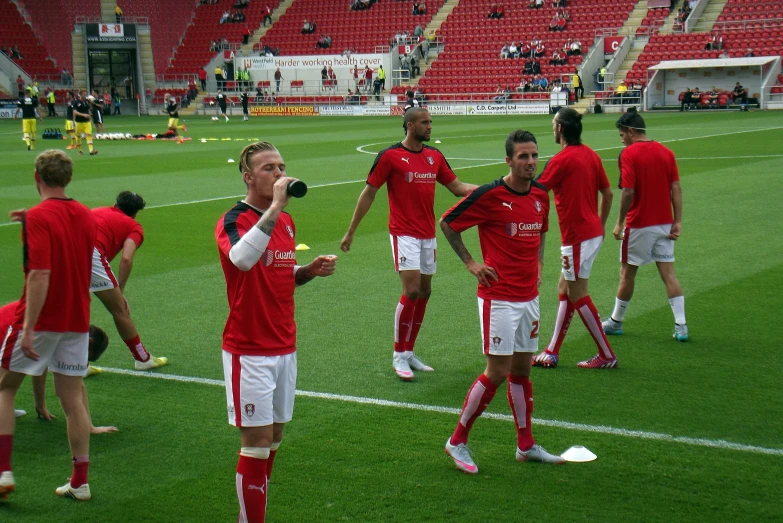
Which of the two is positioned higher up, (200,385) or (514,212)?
(514,212)

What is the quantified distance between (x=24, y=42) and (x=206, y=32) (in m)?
12.9

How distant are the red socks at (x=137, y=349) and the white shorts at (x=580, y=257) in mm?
3781

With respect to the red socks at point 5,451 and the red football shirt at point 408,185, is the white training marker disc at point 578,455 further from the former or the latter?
the red socks at point 5,451

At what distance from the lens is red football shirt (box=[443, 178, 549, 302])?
19.3 ft

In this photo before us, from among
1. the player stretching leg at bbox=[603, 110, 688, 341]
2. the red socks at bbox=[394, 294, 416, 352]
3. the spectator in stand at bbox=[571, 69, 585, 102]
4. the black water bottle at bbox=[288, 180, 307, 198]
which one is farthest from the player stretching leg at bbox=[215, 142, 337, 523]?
the spectator in stand at bbox=[571, 69, 585, 102]

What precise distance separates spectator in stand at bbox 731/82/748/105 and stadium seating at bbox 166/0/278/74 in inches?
1413

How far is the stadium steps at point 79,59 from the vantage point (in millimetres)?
63125

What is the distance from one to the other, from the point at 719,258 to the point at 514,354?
7.29m

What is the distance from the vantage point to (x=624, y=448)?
612 centimetres

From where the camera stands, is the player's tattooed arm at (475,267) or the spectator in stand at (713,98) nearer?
the player's tattooed arm at (475,267)

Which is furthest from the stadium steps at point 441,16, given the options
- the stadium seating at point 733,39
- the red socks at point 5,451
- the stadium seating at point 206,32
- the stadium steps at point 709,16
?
the red socks at point 5,451

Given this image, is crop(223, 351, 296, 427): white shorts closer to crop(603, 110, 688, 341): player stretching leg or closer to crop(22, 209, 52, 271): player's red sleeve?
crop(22, 209, 52, 271): player's red sleeve

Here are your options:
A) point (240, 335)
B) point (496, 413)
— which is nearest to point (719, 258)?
point (496, 413)

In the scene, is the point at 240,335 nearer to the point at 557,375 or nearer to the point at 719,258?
the point at 557,375
